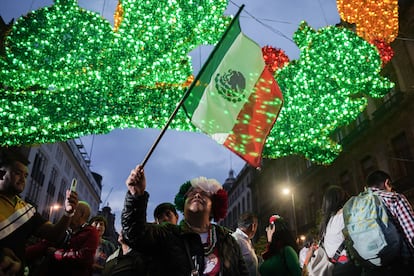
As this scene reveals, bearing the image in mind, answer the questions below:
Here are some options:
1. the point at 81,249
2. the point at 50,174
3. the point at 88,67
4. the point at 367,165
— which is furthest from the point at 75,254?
the point at 50,174

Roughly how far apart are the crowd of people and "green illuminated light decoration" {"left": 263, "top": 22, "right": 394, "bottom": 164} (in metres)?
3.21

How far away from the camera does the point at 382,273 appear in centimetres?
255

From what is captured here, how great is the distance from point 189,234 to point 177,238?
0.10m

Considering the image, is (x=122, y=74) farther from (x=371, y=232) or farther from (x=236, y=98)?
(x=371, y=232)

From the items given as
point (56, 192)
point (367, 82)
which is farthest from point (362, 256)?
point (56, 192)

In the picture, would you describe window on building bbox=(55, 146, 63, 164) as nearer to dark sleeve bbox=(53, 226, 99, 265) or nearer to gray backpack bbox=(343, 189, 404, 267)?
dark sleeve bbox=(53, 226, 99, 265)

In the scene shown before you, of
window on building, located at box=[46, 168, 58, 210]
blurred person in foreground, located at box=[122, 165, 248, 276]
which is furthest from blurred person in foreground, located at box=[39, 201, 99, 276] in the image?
window on building, located at box=[46, 168, 58, 210]

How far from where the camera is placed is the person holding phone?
249 cm

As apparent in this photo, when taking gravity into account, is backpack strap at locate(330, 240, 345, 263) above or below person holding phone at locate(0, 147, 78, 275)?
below

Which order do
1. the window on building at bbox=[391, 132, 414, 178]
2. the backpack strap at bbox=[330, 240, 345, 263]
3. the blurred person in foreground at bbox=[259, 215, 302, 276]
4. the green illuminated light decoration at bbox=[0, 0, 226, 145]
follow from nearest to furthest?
the backpack strap at bbox=[330, 240, 345, 263] < the blurred person in foreground at bbox=[259, 215, 302, 276] < the green illuminated light decoration at bbox=[0, 0, 226, 145] < the window on building at bbox=[391, 132, 414, 178]

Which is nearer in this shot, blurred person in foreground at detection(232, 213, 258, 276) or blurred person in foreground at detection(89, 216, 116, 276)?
blurred person in foreground at detection(232, 213, 258, 276)

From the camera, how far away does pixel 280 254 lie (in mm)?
3625

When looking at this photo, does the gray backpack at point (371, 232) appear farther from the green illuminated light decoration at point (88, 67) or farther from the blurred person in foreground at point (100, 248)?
the green illuminated light decoration at point (88, 67)

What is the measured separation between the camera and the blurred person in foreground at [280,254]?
3467 mm
